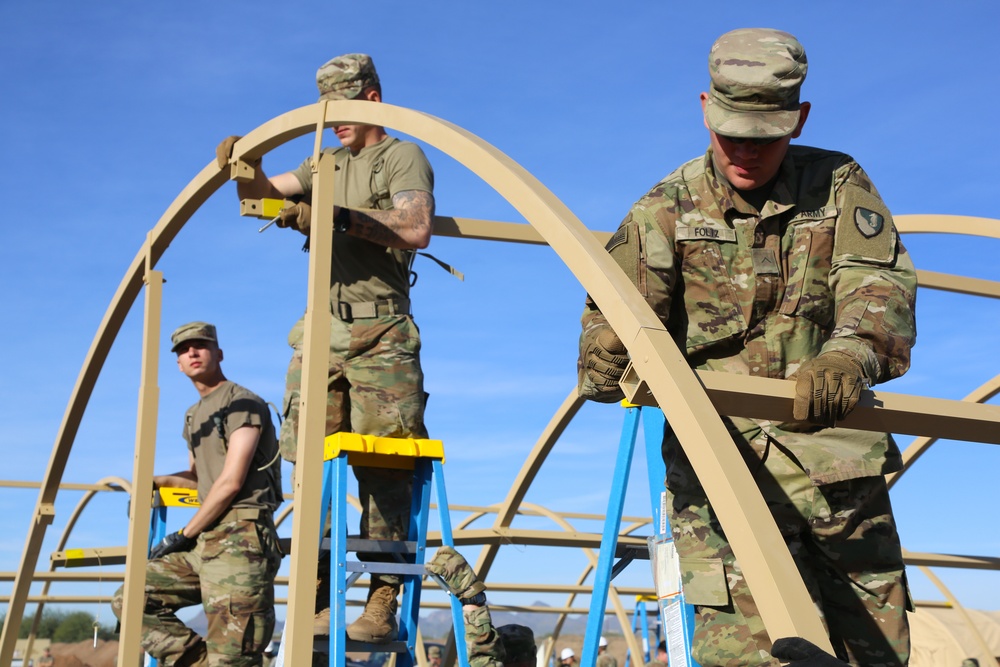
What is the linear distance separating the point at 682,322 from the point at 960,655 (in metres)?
14.6

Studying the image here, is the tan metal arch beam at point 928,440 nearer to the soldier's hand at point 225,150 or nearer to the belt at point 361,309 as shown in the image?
the belt at point 361,309

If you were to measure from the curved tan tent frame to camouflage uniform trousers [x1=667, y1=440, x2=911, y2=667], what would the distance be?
353 mm

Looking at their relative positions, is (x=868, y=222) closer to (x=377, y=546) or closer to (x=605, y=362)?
(x=605, y=362)

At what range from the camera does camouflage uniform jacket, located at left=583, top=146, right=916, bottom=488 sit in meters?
3.06

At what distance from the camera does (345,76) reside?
5578mm

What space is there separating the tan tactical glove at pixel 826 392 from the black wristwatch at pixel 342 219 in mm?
2827

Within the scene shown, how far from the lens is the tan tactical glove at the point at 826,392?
2531mm

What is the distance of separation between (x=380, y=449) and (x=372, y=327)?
59cm

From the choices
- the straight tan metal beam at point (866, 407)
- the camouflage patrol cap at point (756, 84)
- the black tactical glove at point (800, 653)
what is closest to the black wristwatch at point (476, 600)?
the straight tan metal beam at point (866, 407)

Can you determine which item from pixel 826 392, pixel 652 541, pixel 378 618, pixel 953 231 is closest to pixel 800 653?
pixel 826 392

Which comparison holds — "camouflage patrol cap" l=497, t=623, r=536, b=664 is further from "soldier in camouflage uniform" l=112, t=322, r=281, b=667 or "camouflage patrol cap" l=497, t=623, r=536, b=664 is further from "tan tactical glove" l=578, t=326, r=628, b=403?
"tan tactical glove" l=578, t=326, r=628, b=403

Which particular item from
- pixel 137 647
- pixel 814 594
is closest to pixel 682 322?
pixel 814 594

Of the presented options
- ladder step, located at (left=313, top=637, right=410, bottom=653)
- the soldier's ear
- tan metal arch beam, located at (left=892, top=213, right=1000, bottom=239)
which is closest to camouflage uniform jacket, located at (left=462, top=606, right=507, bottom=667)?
ladder step, located at (left=313, top=637, right=410, bottom=653)

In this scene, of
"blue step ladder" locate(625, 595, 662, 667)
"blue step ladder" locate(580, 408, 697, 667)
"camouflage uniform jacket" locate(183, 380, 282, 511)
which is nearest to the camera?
"blue step ladder" locate(580, 408, 697, 667)
